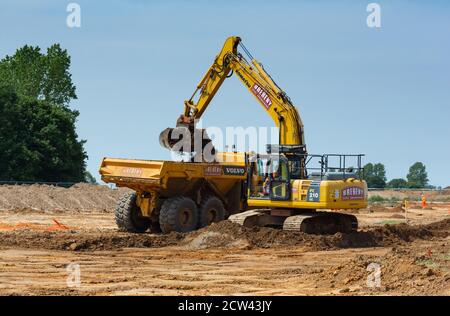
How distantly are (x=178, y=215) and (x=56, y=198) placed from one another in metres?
17.2

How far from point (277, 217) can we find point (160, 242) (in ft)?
11.6

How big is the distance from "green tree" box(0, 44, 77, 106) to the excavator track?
4436cm

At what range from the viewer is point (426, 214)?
42.9 meters

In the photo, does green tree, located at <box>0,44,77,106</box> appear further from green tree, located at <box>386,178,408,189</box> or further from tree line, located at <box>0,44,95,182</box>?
green tree, located at <box>386,178,408,189</box>

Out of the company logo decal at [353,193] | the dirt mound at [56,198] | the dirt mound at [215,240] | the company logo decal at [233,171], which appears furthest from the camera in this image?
the dirt mound at [56,198]

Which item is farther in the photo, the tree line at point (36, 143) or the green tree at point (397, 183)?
the green tree at point (397, 183)

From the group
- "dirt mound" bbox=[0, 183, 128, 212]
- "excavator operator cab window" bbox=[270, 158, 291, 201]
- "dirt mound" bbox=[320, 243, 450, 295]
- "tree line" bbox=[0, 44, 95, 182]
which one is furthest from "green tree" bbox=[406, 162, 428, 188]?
"dirt mound" bbox=[320, 243, 450, 295]

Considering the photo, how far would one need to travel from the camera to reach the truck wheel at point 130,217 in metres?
26.4

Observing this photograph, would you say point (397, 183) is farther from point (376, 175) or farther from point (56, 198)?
point (56, 198)

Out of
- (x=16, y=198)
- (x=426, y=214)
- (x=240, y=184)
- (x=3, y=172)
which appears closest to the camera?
(x=240, y=184)

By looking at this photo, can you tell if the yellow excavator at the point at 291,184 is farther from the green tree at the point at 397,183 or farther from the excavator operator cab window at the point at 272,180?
the green tree at the point at 397,183

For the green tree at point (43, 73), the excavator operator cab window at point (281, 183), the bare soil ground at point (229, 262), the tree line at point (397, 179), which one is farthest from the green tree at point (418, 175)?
the excavator operator cab window at point (281, 183)

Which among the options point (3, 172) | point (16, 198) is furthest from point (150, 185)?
point (3, 172)

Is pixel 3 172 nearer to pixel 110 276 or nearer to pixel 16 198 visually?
pixel 16 198
